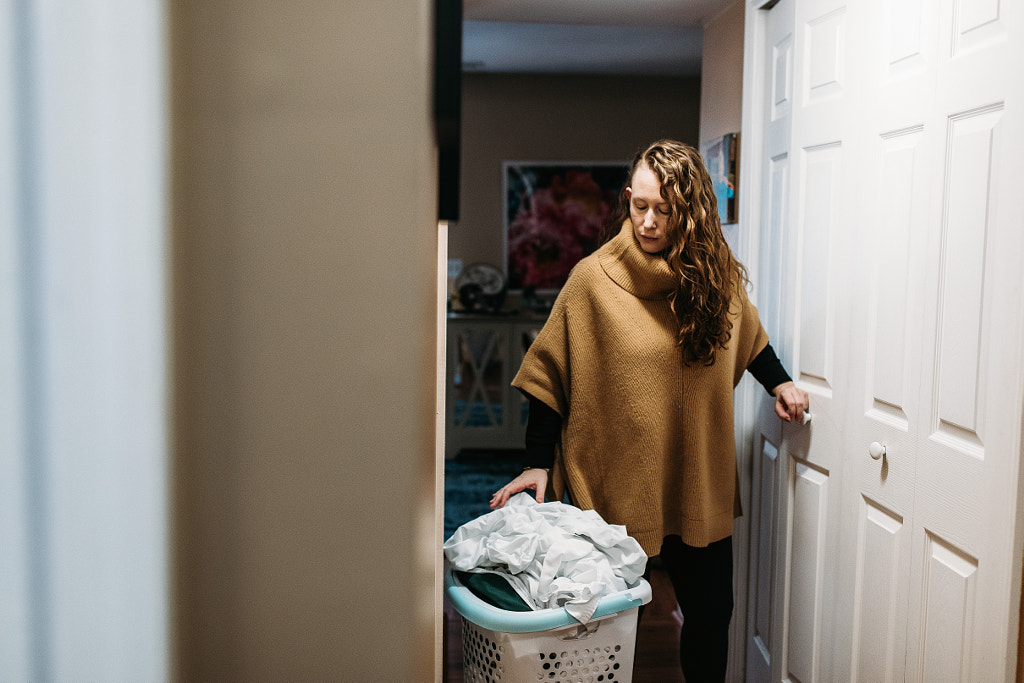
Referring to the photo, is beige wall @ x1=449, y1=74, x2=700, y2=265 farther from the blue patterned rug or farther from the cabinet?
the blue patterned rug

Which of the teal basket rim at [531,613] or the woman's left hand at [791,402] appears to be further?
the woman's left hand at [791,402]

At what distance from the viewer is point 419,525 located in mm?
646

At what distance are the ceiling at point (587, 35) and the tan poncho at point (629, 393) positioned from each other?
137cm

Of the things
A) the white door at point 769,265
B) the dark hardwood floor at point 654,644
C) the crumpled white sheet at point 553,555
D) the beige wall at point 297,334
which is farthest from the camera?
the dark hardwood floor at point 654,644

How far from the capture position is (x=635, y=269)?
169 cm

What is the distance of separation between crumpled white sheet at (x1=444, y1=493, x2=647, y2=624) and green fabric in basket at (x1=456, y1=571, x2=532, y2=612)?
11mm

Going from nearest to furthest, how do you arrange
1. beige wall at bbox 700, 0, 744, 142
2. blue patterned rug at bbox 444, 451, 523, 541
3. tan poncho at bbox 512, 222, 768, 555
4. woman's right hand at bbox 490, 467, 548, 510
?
woman's right hand at bbox 490, 467, 548, 510, tan poncho at bbox 512, 222, 768, 555, beige wall at bbox 700, 0, 744, 142, blue patterned rug at bbox 444, 451, 523, 541

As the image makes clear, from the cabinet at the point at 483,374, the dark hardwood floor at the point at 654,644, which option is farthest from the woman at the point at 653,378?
the cabinet at the point at 483,374

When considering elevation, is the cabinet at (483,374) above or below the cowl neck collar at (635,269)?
below

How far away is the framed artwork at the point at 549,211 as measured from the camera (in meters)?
6.16

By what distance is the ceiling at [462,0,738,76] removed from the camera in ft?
8.97

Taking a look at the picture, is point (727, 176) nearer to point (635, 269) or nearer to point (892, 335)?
point (635, 269)

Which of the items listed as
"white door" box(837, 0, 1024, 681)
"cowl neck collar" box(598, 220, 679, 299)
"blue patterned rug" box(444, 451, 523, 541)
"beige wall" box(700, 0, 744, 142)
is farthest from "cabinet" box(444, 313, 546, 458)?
"white door" box(837, 0, 1024, 681)

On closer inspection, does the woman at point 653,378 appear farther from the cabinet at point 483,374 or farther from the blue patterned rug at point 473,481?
the cabinet at point 483,374
